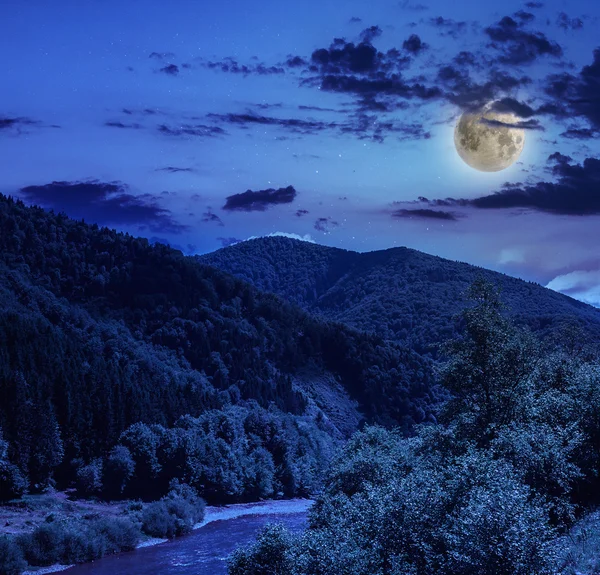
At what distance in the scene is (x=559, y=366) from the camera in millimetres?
56375

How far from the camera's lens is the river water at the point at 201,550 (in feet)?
234

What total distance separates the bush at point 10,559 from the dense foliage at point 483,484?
98.1 ft

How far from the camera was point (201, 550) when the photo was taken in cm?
8256

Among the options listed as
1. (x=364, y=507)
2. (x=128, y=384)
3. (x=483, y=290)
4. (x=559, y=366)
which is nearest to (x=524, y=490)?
(x=364, y=507)

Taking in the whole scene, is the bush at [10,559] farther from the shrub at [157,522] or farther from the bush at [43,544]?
the shrub at [157,522]

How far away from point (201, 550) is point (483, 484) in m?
57.5

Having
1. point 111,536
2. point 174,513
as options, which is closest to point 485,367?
point 111,536

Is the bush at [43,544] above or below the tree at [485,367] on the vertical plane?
below

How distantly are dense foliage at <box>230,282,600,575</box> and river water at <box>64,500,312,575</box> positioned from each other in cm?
2248

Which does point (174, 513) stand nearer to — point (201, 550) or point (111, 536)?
point (201, 550)

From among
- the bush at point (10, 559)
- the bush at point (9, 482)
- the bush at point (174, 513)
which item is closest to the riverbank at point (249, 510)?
the bush at point (174, 513)

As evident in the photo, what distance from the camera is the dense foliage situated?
26406mm

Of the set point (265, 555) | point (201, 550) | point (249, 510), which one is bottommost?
point (249, 510)

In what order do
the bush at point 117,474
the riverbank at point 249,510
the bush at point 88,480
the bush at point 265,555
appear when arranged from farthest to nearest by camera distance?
the riverbank at point 249,510
the bush at point 117,474
the bush at point 88,480
the bush at point 265,555
